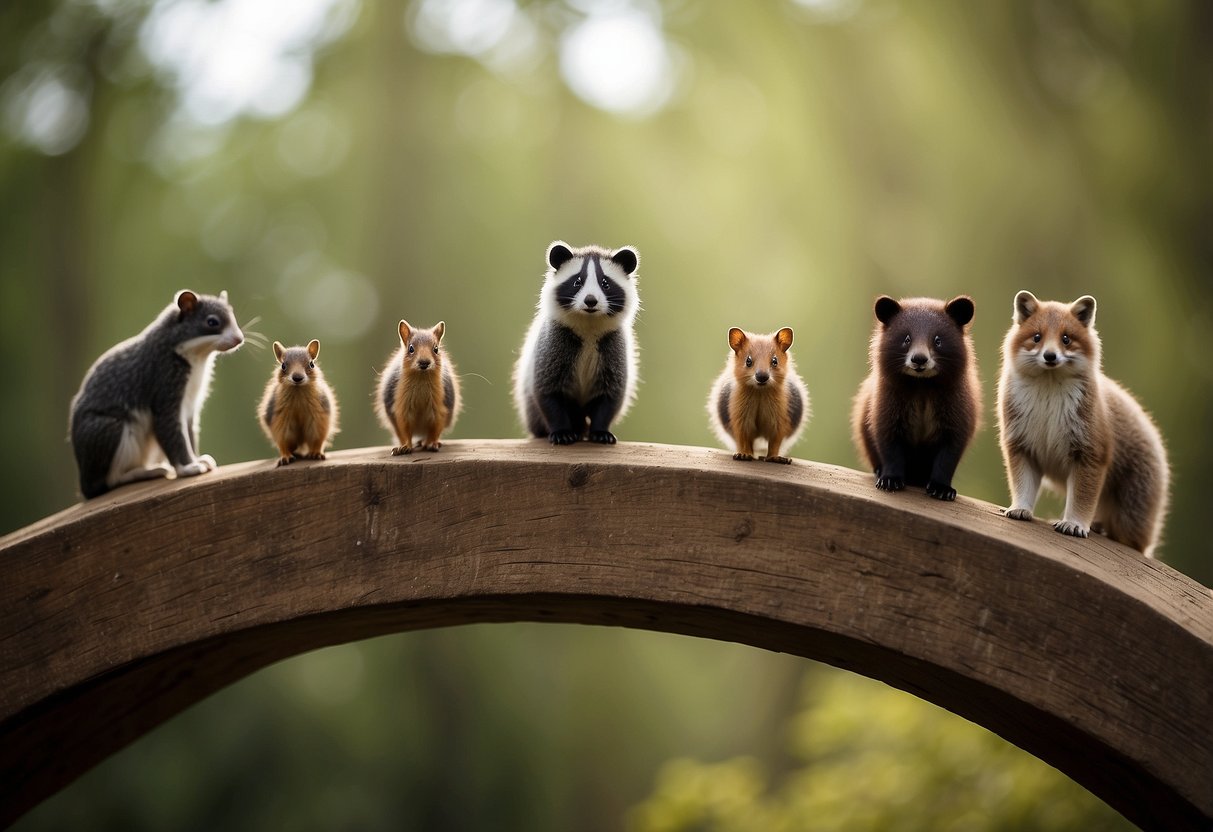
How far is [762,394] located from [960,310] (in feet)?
2.04

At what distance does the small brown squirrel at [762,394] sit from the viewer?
3.27 meters

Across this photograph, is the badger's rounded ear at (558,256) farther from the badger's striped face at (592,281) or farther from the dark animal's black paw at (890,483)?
the dark animal's black paw at (890,483)

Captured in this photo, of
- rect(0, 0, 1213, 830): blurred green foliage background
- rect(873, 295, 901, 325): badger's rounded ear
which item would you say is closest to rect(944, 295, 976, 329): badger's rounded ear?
rect(873, 295, 901, 325): badger's rounded ear

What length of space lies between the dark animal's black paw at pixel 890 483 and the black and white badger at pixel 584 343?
1.01 m

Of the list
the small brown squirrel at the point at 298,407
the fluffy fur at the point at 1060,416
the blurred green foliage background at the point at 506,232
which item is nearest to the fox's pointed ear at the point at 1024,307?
the fluffy fur at the point at 1060,416

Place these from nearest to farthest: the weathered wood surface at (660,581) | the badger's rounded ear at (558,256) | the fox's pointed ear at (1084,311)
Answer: the weathered wood surface at (660,581), the fox's pointed ear at (1084,311), the badger's rounded ear at (558,256)

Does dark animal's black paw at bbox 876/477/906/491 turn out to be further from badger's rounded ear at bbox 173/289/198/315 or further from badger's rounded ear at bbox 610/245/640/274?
badger's rounded ear at bbox 173/289/198/315

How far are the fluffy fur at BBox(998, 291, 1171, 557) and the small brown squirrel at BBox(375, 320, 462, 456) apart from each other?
170cm

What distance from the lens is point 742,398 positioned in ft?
10.8

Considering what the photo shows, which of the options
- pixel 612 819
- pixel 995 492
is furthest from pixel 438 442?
pixel 612 819

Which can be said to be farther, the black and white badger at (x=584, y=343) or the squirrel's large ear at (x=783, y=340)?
the black and white badger at (x=584, y=343)

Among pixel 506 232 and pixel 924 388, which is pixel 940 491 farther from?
pixel 506 232

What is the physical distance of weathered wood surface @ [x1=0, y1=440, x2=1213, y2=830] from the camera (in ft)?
7.80

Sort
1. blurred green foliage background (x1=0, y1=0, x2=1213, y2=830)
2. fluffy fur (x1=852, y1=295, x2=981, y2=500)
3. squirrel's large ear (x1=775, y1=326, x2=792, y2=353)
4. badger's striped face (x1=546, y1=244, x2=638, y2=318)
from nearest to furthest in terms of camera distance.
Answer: fluffy fur (x1=852, y1=295, x2=981, y2=500)
squirrel's large ear (x1=775, y1=326, x2=792, y2=353)
badger's striped face (x1=546, y1=244, x2=638, y2=318)
blurred green foliage background (x1=0, y1=0, x2=1213, y2=830)
